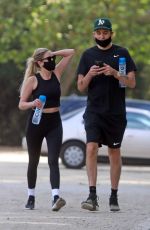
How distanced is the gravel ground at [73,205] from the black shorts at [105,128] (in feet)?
2.76

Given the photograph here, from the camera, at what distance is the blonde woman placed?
10312mm

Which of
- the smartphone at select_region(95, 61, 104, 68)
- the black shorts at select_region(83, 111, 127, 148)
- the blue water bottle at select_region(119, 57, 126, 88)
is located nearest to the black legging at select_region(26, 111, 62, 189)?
the black shorts at select_region(83, 111, 127, 148)

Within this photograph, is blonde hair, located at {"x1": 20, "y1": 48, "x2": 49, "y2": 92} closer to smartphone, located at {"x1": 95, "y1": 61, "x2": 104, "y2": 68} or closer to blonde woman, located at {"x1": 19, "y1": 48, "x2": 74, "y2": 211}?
blonde woman, located at {"x1": 19, "y1": 48, "x2": 74, "y2": 211}

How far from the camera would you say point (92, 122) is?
10.3 m

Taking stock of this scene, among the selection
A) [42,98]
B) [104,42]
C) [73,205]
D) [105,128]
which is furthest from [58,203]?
[104,42]

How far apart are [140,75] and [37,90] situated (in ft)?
87.7

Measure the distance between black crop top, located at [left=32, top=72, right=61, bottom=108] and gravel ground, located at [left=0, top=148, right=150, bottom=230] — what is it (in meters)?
1.28

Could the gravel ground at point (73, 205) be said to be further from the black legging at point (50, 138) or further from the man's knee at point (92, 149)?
the man's knee at point (92, 149)

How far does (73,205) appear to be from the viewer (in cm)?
1098

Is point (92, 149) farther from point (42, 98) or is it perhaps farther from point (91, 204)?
point (42, 98)

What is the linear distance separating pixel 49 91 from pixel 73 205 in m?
1.58

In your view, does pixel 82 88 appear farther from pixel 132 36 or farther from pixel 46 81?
pixel 132 36

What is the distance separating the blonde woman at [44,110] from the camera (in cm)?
1031

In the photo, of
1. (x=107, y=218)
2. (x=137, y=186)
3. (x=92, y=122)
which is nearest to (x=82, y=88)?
(x=92, y=122)
